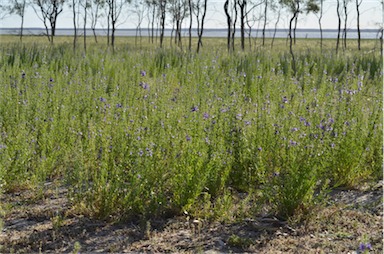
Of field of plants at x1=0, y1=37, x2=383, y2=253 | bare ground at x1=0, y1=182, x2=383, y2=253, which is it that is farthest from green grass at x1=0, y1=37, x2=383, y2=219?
bare ground at x1=0, y1=182, x2=383, y2=253

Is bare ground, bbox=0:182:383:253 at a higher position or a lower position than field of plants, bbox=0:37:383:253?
lower

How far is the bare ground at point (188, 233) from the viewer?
2.72m

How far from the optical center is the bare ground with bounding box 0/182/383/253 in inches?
107

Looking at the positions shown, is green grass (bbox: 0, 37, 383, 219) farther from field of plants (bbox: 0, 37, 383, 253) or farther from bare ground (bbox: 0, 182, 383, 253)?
bare ground (bbox: 0, 182, 383, 253)

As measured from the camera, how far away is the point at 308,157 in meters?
3.12

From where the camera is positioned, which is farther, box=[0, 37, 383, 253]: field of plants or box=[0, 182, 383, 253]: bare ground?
box=[0, 37, 383, 253]: field of plants

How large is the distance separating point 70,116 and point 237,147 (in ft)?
6.40

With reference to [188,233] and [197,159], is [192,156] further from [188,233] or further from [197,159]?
[188,233]

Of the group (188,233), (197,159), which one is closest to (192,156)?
(197,159)

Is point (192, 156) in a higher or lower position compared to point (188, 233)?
higher

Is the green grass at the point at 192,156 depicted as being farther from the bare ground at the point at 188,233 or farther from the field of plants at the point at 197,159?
the bare ground at the point at 188,233

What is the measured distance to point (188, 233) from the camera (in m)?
2.90

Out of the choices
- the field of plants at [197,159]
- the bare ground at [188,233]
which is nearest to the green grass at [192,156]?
the field of plants at [197,159]

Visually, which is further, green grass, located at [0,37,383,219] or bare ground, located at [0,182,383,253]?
green grass, located at [0,37,383,219]
